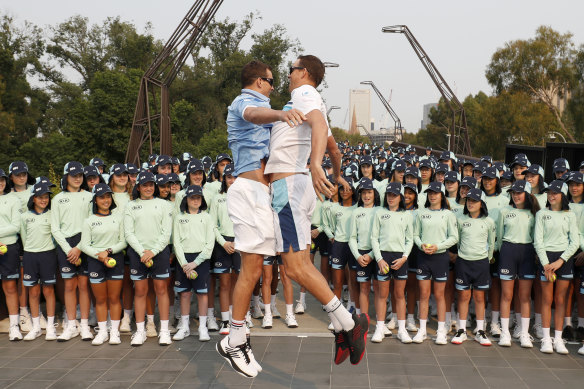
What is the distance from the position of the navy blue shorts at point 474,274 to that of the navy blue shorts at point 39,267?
18.6ft

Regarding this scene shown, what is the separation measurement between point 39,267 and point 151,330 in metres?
1.79

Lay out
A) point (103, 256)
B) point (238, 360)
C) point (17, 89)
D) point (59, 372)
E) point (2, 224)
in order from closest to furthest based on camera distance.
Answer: point (238, 360) → point (59, 372) → point (103, 256) → point (2, 224) → point (17, 89)

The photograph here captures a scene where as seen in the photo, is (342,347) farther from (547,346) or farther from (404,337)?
(547,346)

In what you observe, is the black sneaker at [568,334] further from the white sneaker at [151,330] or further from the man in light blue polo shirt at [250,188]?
the white sneaker at [151,330]

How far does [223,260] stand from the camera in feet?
24.9

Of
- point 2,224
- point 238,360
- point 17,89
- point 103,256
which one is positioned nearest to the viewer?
point 238,360

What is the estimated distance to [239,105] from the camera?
12.8 ft

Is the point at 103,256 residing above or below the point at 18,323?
above

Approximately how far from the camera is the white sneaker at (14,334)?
719 centimetres

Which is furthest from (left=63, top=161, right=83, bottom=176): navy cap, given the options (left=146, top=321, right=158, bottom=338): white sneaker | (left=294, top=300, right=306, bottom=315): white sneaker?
(left=294, top=300, right=306, bottom=315): white sneaker

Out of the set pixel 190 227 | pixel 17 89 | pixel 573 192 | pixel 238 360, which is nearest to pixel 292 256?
pixel 238 360

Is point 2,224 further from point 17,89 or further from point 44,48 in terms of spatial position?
point 44,48

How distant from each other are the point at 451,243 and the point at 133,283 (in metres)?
4.58

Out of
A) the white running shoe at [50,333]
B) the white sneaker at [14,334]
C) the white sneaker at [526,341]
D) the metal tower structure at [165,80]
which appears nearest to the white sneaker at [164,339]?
the white running shoe at [50,333]
